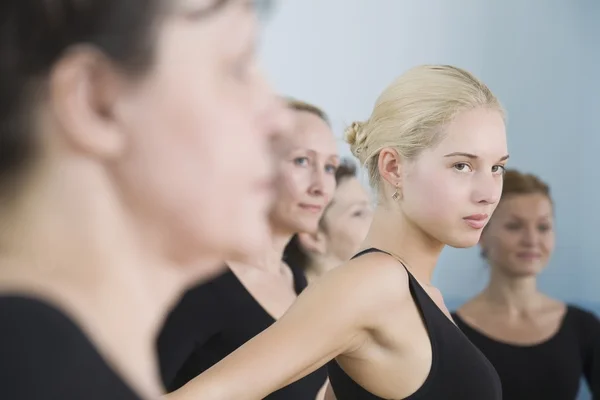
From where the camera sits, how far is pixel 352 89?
265 cm

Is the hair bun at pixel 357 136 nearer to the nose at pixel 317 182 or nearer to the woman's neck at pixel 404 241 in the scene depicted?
the woman's neck at pixel 404 241

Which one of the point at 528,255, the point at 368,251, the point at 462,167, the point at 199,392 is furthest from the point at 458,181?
the point at 528,255

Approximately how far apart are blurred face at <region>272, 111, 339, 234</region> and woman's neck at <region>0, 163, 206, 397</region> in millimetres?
1172

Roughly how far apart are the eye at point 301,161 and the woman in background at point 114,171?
47.5 inches

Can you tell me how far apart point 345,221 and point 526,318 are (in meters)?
0.44

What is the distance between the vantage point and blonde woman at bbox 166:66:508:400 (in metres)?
0.93

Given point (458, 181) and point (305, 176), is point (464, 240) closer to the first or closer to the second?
point (458, 181)

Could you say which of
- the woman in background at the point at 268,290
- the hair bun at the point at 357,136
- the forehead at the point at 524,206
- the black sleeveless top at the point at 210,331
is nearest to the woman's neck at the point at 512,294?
the forehead at the point at 524,206

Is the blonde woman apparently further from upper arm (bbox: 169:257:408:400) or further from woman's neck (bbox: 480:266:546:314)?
woman's neck (bbox: 480:266:546:314)

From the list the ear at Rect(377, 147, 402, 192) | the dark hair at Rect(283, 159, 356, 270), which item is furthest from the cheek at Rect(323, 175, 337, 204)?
the ear at Rect(377, 147, 402, 192)

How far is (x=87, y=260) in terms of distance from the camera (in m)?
0.34

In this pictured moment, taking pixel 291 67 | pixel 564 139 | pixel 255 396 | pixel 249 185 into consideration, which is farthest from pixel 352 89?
pixel 249 185

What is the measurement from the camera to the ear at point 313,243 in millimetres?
1902

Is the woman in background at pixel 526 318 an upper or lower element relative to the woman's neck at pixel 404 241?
lower
